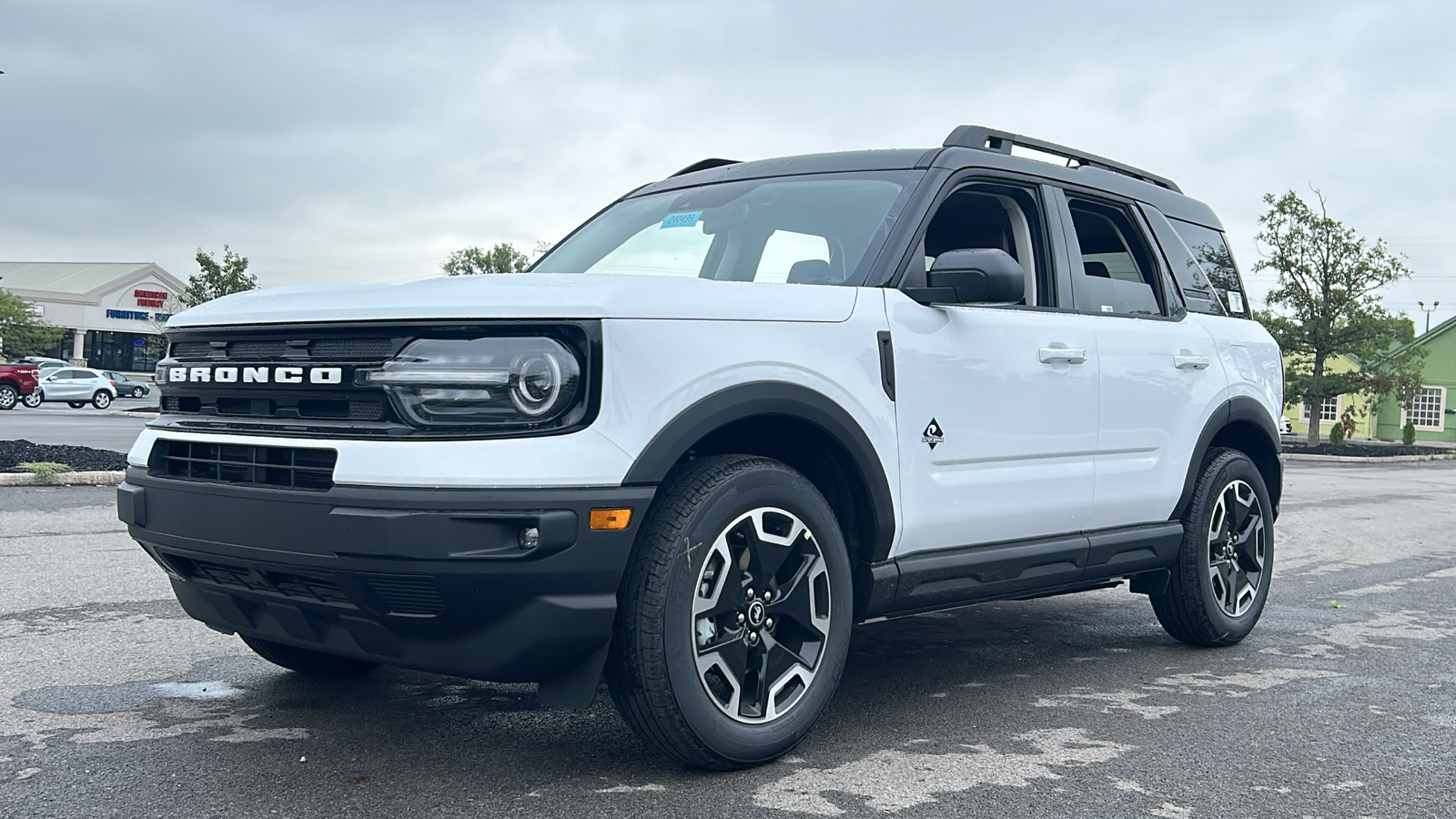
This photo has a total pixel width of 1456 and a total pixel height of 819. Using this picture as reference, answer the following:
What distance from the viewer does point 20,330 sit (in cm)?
6719

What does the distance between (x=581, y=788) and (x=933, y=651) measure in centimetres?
238

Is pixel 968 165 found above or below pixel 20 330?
below

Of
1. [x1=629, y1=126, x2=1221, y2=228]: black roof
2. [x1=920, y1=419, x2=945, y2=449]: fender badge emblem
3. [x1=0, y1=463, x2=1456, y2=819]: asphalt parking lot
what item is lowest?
[x1=0, y1=463, x2=1456, y2=819]: asphalt parking lot

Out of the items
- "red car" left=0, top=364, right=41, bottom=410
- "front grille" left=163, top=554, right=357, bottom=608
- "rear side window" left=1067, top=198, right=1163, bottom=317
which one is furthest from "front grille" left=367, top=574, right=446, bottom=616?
Result: "red car" left=0, top=364, right=41, bottom=410

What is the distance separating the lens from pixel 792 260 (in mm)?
4387

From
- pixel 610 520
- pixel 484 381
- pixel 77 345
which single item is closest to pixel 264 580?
pixel 484 381

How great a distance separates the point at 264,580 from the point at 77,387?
40248mm

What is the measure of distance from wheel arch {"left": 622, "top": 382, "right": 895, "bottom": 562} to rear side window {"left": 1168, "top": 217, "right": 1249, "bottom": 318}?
2.66 metres

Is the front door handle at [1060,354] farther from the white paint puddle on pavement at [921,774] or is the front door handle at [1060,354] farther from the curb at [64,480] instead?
the curb at [64,480]

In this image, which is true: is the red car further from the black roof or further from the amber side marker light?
the amber side marker light

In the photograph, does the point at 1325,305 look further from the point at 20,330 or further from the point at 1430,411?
the point at 20,330

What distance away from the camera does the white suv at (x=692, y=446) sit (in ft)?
10.2

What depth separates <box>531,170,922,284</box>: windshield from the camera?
4.29 meters

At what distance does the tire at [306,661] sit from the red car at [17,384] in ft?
118
